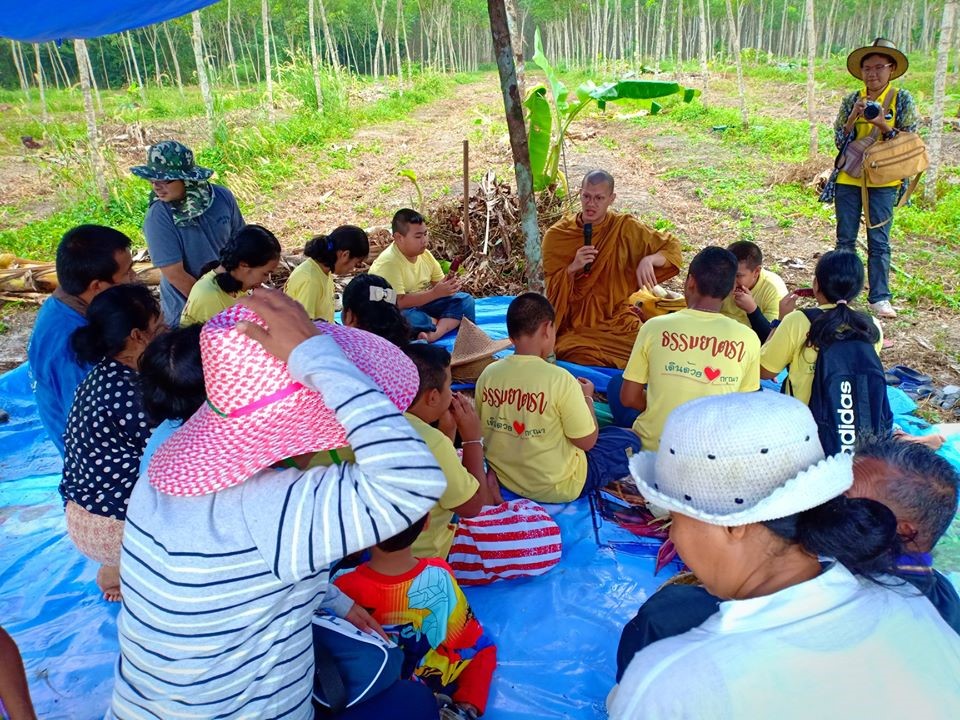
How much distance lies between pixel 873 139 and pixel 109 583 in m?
6.12

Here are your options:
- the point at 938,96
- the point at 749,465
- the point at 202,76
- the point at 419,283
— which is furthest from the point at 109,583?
the point at 202,76

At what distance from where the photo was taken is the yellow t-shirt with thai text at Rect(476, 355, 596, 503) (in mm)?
2930

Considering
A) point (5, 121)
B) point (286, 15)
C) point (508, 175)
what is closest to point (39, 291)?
point (508, 175)

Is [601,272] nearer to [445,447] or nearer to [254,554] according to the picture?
[445,447]

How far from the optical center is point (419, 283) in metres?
5.39

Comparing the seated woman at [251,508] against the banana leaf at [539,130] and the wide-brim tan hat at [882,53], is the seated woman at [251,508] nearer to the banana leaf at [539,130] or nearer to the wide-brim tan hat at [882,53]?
the banana leaf at [539,130]

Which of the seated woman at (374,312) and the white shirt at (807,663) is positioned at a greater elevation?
the white shirt at (807,663)

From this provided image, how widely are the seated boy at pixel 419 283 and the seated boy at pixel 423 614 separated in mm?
3037

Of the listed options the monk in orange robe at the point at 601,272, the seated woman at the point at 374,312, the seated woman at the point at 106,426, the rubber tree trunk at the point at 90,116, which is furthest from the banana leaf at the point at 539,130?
the rubber tree trunk at the point at 90,116

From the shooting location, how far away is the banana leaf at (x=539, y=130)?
6461mm

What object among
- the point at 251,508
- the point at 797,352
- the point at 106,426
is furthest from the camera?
the point at 797,352

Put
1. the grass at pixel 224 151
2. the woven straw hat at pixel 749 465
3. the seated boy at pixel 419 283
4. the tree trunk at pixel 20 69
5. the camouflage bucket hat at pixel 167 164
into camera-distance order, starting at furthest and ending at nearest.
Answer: the tree trunk at pixel 20 69 < the grass at pixel 224 151 < the seated boy at pixel 419 283 < the camouflage bucket hat at pixel 167 164 < the woven straw hat at pixel 749 465

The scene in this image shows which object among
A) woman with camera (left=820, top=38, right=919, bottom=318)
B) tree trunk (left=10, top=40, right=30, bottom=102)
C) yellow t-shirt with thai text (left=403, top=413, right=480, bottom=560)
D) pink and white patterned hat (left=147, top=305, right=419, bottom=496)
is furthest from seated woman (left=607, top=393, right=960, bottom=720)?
tree trunk (left=10, top=40, right=30, bottom=102)

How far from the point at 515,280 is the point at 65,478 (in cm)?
494
